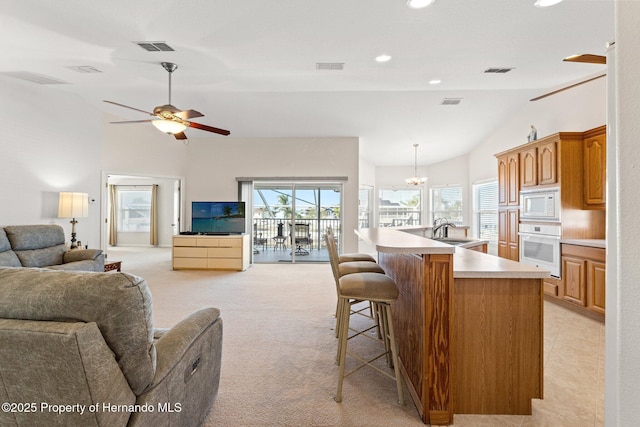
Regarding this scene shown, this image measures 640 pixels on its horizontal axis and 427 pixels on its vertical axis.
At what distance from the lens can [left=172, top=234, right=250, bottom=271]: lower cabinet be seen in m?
6.13

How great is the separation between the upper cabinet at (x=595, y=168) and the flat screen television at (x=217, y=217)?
5634mm

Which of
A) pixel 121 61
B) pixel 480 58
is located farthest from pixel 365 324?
pixel 121 61

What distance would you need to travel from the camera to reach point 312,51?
3248 millimetres

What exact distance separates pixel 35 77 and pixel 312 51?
154 inches

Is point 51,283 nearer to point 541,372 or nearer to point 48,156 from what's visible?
point 541,372

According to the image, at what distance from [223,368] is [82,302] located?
1644 millimetres

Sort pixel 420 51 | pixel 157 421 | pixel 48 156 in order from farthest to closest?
pixel 48 156 < pixel 420 51 < pixel 157 421

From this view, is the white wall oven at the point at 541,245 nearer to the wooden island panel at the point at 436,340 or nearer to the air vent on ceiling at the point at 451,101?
the air vent on ceiling at the point at 451,101

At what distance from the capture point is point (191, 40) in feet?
9.97

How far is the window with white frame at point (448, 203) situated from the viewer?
8141 mm

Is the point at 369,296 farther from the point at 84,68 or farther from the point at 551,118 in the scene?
the point at 551,118

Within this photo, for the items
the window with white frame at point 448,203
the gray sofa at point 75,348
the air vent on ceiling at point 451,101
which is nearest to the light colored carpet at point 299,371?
the gray sofa at point 75,348

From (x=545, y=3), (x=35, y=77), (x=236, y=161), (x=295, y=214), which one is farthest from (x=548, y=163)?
(x=35, y=77)

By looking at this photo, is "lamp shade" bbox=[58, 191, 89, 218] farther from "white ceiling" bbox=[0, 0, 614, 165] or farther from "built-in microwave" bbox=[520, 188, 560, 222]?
"built-in microwave" bbox=[520, 188, 560, 222]
